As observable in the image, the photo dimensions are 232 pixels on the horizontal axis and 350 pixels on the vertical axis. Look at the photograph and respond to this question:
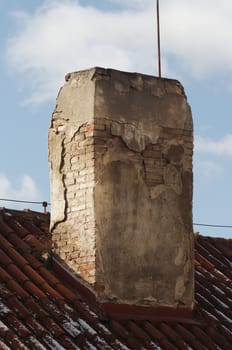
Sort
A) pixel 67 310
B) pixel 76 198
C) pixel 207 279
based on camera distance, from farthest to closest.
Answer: pixel 207 279
pixel 76 198
pixel 67 310

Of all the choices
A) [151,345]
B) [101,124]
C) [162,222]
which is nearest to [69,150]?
[101,124]

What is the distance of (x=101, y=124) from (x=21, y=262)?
1.56m

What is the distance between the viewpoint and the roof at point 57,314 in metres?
10.3

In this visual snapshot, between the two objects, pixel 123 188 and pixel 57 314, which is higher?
pixel 123 188

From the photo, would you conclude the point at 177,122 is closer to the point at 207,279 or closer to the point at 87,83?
the point at 87,83

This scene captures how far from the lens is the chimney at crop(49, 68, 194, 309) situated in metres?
11.5

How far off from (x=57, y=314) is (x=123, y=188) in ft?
5.12

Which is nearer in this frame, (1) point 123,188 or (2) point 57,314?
(2) point 57,314

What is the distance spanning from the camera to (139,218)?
38.3 ft

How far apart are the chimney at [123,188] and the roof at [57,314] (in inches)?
9.8

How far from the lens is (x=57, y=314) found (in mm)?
10727

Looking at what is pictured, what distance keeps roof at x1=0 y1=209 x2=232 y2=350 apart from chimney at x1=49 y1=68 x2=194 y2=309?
248mm

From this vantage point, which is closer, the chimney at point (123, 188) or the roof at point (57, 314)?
the roof at point (57, 314)

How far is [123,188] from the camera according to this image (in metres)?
11.6
